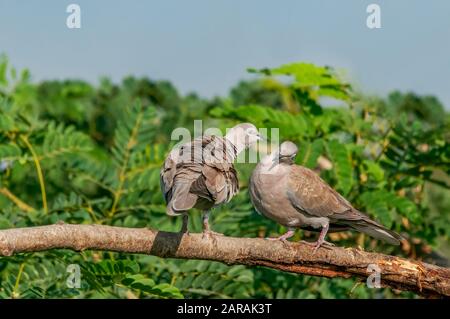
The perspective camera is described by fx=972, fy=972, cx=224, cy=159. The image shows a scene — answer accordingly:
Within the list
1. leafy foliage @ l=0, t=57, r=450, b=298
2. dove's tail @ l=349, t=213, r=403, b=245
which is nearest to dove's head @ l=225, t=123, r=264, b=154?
dove's tail @ l=349, t=213, r=403, b=245

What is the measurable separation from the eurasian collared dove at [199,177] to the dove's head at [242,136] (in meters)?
0.29

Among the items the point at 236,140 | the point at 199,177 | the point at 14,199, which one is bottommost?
the point at 14,199

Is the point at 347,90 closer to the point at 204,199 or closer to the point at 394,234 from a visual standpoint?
the point at 394,234

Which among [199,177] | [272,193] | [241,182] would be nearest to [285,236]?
[272,193]

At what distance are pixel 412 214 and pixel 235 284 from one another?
1.54 metres

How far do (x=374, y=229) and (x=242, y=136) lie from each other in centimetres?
105

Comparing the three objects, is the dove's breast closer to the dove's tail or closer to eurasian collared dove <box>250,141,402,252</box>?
eurasian collared dove <box>250,141,402,252</box>

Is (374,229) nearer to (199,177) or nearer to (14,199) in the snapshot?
(199,177)

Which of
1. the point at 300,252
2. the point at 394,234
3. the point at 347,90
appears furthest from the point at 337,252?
the point at 347,90

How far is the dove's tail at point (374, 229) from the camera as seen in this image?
6209 mm

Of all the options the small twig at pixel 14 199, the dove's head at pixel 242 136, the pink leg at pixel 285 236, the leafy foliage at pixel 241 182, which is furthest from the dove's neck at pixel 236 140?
the small twig at pixel 14 199

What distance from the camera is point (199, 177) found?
5.52 meters

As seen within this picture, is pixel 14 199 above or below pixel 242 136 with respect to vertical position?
below

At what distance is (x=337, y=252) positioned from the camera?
18.8 feet
